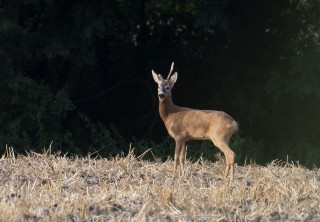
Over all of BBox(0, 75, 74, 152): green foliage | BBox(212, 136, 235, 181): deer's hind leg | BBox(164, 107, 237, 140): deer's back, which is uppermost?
BBox(164, 107, 237, 140): deer's back

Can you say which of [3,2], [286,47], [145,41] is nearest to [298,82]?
[286,47]

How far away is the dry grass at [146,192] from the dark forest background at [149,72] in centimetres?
392

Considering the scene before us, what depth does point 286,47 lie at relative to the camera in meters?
16.5

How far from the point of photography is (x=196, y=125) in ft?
36.4

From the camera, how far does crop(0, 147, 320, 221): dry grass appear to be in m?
8.12

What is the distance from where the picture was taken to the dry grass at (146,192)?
8.12 meters

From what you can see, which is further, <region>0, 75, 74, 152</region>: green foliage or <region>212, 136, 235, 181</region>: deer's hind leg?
<region>0, 75, 74, 152</region>: green foliage

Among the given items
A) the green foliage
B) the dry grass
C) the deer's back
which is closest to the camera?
the dry grass

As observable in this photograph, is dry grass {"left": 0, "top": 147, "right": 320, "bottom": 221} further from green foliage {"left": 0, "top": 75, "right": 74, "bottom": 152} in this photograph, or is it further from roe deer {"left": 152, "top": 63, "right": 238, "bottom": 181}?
green foliage {"left": 0, "top": 75, "right": 74, "bottom": 152}

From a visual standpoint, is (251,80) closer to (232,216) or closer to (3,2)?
(3,2)

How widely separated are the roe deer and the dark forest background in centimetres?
357

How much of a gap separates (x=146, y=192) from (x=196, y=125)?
86.8 inches

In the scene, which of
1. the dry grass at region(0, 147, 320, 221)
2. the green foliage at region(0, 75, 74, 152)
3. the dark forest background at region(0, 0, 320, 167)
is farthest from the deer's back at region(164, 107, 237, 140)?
the green foliage at region(0, 75, 74, 152)

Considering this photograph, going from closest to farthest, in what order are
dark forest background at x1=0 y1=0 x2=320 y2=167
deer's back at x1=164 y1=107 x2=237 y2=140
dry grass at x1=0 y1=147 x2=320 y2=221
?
dry grass at x1=0 y1=147 x2=320 y2=221
deer's back at x1=164 y1=107 x2=237 y2=140
dark forest background at x1=0 y1=0 x2=320 y2=167
